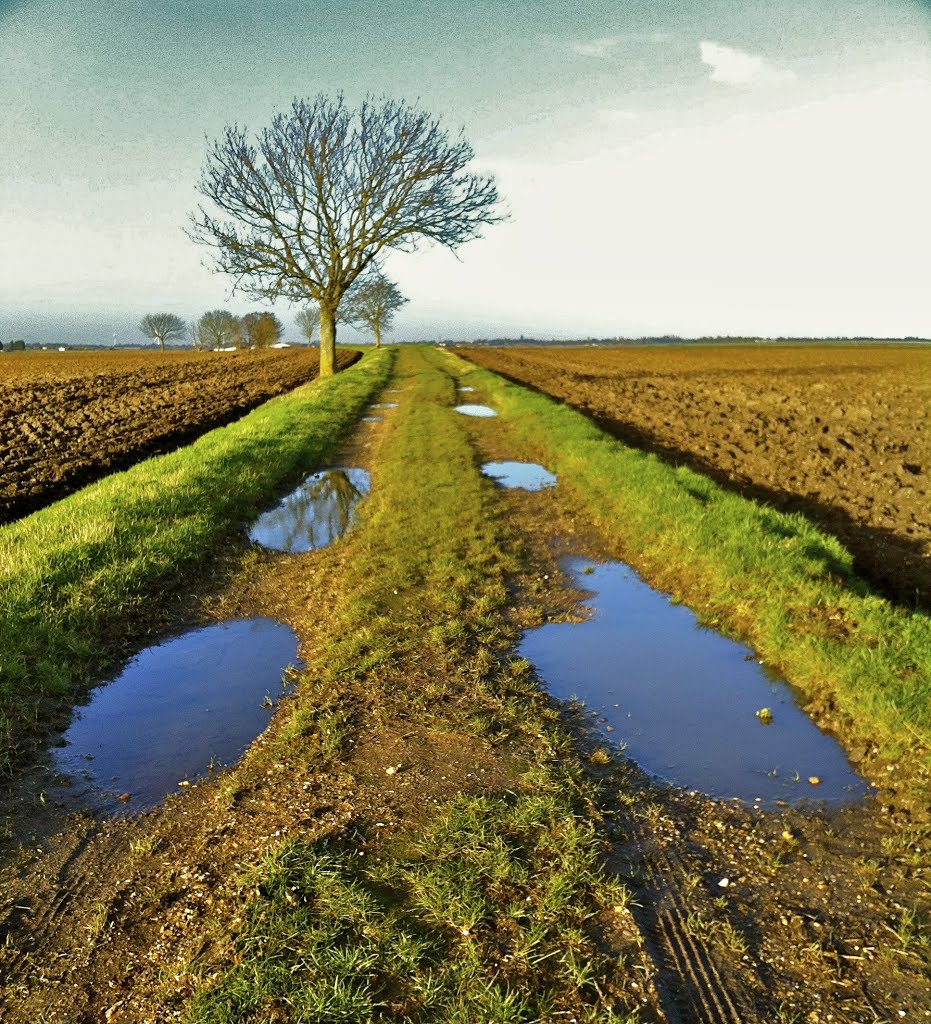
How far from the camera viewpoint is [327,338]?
33.2 meters

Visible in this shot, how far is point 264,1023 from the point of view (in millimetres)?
2598

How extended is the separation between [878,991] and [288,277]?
32.8 m

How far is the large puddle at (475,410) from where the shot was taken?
22078 millimetres

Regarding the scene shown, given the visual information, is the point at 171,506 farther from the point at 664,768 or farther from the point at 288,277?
the point at 288,277

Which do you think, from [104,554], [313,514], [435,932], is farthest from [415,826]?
[313,514]

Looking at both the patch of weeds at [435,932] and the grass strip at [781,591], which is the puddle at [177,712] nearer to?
the patch of weeds at [435,932]

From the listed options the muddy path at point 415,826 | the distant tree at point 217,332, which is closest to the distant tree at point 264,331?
the distant tree at point 217,332

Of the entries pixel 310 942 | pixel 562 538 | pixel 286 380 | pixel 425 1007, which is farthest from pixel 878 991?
pixel 286 380

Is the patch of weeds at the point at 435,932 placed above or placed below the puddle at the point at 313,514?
below

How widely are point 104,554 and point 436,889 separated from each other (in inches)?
244

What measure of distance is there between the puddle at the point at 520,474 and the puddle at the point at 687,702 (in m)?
5.32

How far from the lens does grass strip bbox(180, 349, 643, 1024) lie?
2691 mm

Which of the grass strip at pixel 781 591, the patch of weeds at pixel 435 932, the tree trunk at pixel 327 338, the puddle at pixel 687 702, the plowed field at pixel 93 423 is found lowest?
the puddle at pixel 687 702

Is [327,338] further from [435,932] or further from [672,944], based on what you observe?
[672,944]
